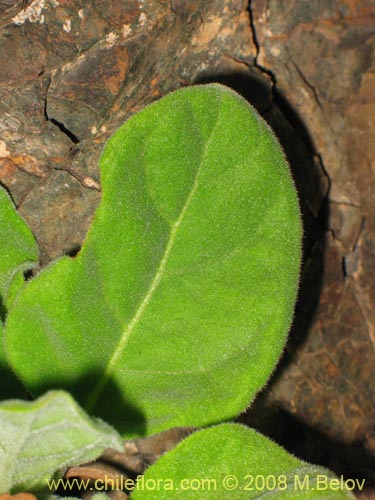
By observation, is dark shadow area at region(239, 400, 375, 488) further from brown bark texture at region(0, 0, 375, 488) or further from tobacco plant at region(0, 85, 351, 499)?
tobacco plant at region(0, 85, 351, 499)

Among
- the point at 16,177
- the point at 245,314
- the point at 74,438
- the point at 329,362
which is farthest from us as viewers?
the point at 329,362

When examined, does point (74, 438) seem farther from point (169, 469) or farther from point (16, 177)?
point (16, 177)

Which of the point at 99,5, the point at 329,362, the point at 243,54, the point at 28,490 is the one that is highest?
the point at 99,5

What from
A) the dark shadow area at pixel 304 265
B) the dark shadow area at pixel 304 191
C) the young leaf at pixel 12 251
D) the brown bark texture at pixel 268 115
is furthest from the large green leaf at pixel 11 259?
the dark shadow area at pixel 304 191

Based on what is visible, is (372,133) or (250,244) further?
(372,133)

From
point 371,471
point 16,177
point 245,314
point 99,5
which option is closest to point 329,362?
point 371,471

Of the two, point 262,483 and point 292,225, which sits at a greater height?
point 292,225

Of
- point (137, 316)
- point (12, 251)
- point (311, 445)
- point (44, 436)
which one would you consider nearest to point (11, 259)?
point (12, 251)
